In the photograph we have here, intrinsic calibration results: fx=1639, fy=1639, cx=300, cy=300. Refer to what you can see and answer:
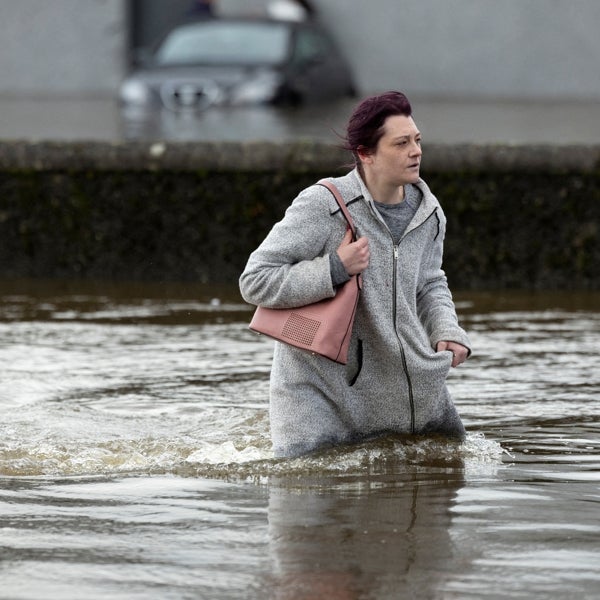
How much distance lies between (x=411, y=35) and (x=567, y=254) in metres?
15.4

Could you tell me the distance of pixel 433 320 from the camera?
5613 mm

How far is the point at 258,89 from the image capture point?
18688 millimetres

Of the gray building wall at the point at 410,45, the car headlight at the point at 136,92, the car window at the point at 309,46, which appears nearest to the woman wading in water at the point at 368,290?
the car headlight at the point at 136,92

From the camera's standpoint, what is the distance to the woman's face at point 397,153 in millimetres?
5395

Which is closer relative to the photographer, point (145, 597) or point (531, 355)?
point (145, 597)

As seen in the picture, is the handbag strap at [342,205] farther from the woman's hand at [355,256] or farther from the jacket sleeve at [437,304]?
the jacket sleeve at [437,304]

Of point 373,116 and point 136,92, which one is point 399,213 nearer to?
point 373,116

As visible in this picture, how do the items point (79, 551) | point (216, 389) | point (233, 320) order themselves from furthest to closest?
point (233, 320), point (216, 389), point (79, 551)

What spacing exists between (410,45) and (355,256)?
2062 centimetres

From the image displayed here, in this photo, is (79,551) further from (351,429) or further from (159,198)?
(159,198)

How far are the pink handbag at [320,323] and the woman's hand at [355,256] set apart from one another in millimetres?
43

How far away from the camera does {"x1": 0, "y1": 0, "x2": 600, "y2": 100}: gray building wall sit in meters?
25.0

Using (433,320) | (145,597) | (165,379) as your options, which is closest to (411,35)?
(165,379)

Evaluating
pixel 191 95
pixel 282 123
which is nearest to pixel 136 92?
pixel 191 95
